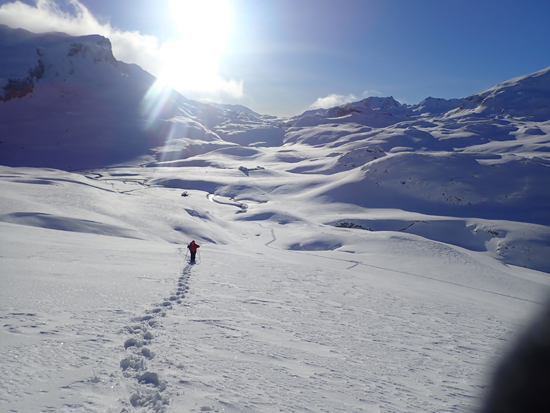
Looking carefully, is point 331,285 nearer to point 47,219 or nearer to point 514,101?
point 47,219

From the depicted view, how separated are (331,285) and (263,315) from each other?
A: 446 cm

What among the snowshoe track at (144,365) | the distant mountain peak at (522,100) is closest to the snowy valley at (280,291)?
the snowshoe track at (144,365)

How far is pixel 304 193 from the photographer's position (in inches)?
1781

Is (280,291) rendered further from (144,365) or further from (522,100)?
(522,100)

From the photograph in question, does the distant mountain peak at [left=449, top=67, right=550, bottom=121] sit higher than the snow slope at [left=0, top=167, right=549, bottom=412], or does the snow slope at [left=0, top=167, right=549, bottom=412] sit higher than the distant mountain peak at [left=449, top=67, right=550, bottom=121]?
the distant mountain peak at [left=449, top=67, right=550, bottom=121]

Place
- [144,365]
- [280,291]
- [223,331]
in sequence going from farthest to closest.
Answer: [280,291], [223,331], [144,365]

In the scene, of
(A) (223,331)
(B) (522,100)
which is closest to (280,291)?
(A) (223,331)

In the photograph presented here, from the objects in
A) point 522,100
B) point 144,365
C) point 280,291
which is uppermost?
point 522,100

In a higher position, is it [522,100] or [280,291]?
[522,100]

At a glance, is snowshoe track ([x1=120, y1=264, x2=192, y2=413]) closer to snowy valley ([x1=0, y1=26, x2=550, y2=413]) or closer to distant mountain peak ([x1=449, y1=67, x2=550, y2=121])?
snowy valley ([x1=0, y1=26, x2=550, y2=413])

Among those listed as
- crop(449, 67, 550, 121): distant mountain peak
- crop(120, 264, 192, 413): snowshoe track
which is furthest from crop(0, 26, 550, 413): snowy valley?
crop(449, 67, 550, 121): distant mountain peak

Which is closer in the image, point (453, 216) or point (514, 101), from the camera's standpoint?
point (453, 216)

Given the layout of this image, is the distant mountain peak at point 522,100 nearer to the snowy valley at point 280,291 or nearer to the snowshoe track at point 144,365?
the snowy valley at point 280,291

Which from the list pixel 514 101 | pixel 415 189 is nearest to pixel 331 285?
pixel 415 189
